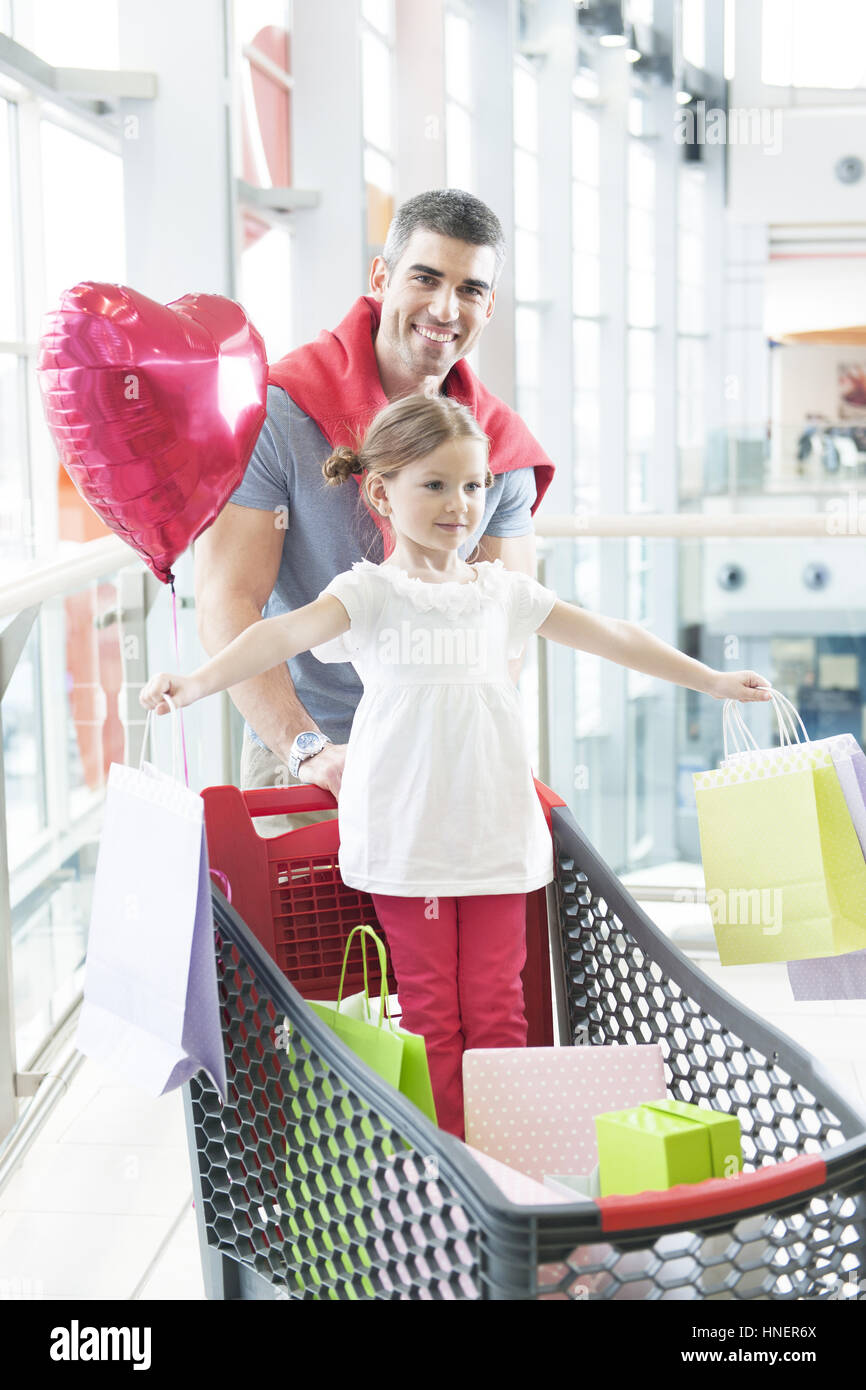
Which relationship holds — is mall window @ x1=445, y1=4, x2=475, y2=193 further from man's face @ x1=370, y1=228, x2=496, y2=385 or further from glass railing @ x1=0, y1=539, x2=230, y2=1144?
man's face @ x1=370, y1=228, x2=496, y2=385

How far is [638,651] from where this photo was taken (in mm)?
1393

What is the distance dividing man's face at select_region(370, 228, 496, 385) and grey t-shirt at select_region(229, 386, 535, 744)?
151 millimetres

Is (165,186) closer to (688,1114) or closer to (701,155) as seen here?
(688,1114)

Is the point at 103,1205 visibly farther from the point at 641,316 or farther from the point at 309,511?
the point at 641,316

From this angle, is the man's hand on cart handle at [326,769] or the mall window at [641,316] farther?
the mall window at [641,316]

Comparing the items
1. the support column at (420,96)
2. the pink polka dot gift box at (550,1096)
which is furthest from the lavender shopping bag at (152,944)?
the support column at (420,96)

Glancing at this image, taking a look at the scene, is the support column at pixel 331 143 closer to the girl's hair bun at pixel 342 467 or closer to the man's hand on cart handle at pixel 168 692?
the girl's hair bun at pixel 342 467

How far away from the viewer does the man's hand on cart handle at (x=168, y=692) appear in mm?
1122

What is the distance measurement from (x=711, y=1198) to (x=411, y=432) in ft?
2.62

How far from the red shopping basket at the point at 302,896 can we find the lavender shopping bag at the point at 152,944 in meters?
0.18

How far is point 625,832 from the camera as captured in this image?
3.47 meters

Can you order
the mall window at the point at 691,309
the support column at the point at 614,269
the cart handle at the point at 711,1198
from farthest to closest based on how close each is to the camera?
the mall window at the point at 691,309 → the support column at the point at 614,269 → the cart handle at the point at 711,1198

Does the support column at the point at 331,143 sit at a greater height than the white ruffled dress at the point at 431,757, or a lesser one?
greater
